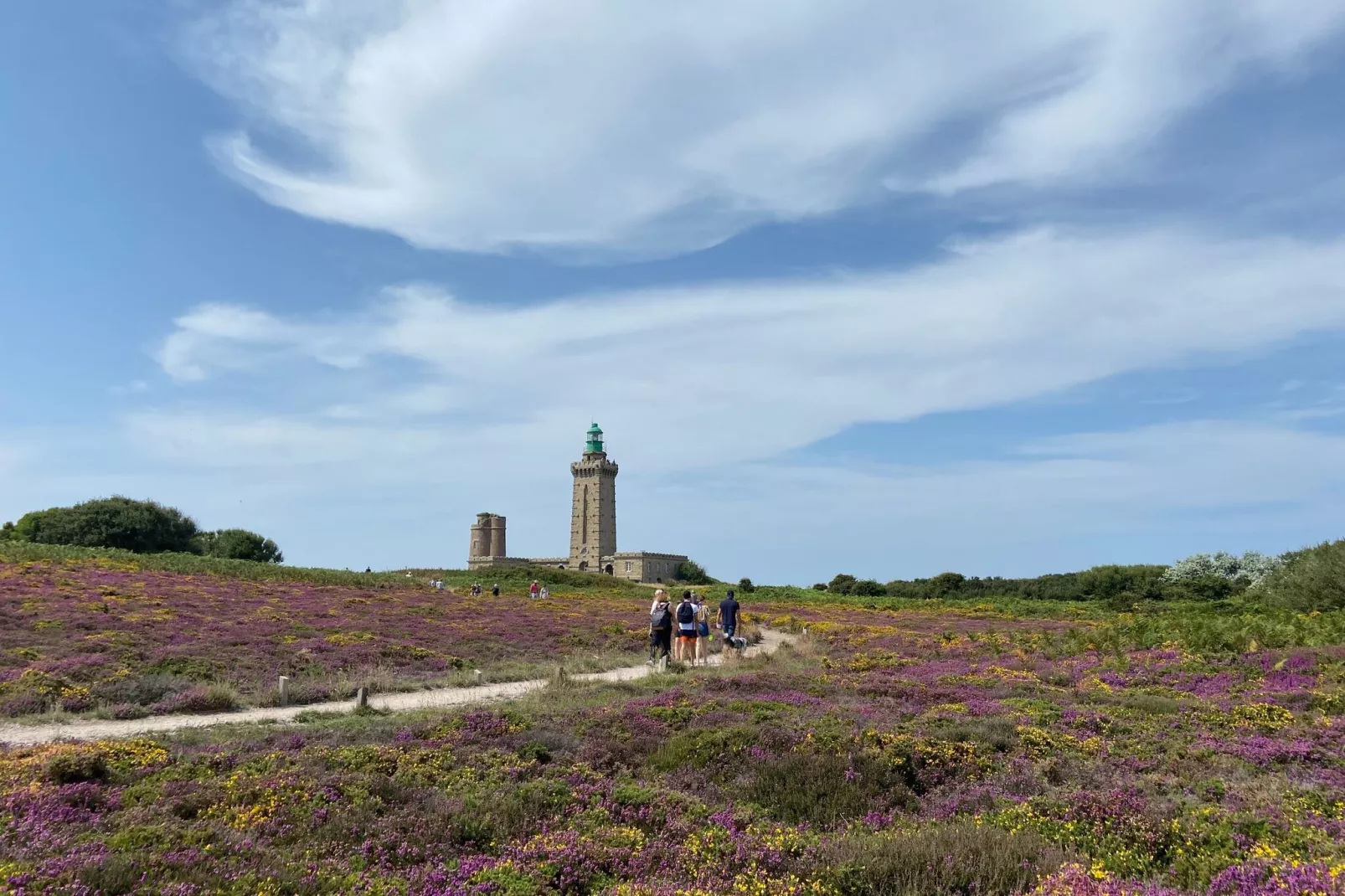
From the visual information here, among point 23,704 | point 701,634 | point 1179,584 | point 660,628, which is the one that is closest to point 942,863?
point 660,628

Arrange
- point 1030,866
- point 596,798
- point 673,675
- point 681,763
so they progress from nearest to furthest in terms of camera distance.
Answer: point 1030,866 < point 596,798 < point 681,763 < point 673,675

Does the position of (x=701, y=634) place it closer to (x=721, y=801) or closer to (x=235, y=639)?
(x=721, y=801)

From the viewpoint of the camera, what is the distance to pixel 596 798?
925 centimetres

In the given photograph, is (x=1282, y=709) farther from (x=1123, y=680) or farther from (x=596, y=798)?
(x=596, y=798)

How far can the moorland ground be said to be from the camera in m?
6.89

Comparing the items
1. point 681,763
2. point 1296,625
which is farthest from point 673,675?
point 1296,625

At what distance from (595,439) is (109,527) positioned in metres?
61.8

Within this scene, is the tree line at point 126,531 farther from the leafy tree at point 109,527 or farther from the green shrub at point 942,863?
the green shrub at point 942,863

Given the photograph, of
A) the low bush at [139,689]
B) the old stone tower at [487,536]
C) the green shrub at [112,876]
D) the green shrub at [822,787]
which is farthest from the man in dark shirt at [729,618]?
the old stone tower at [487,536]

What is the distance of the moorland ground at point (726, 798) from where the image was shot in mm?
6891

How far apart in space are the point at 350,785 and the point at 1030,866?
7.44 m

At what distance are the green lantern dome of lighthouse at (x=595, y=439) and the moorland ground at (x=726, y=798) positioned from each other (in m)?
104

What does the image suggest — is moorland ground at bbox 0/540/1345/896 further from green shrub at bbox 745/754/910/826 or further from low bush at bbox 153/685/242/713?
low bush at bbox 153/685/242/713

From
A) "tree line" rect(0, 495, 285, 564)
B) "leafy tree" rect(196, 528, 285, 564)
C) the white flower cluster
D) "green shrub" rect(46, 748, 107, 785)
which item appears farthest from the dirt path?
"leafy tree" rect(196, 528, 285, 564)
